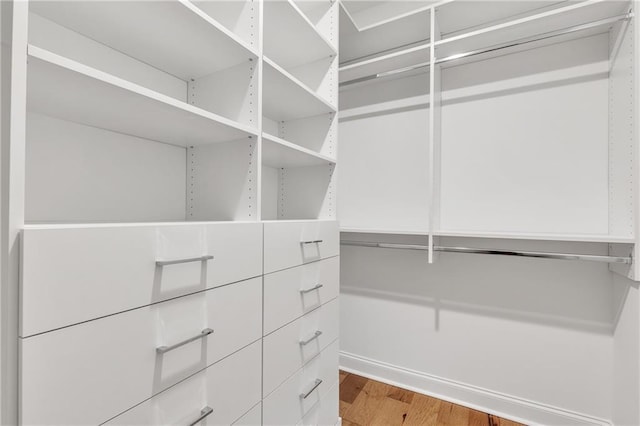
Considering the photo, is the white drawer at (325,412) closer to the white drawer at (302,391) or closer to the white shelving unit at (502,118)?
the white drawer at (302,391)

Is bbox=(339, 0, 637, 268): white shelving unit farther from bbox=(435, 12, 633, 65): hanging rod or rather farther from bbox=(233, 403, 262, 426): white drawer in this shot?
bbox=(233, 403, 262, 426): white drawer

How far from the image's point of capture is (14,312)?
19.9 inches

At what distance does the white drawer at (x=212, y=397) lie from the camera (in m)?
0.71

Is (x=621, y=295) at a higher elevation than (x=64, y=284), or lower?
lower

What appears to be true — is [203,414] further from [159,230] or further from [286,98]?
[286,98]

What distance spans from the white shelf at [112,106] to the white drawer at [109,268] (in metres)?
0.33

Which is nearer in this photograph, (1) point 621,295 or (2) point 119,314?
(2) point 119,314

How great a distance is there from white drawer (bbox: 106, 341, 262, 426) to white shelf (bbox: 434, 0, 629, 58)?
1.84 metres

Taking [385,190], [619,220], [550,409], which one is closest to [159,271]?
[385,190]

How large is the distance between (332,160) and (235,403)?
113 centimetres

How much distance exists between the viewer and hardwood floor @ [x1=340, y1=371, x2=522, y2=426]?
1631 millimetres

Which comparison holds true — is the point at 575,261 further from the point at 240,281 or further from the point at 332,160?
the point at 240,281

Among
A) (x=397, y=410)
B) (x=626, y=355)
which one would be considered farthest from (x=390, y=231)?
(x=626, y=355)

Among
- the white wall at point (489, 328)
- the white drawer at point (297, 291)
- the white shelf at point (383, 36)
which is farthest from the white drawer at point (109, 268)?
the white shelf at point (383, 36)
